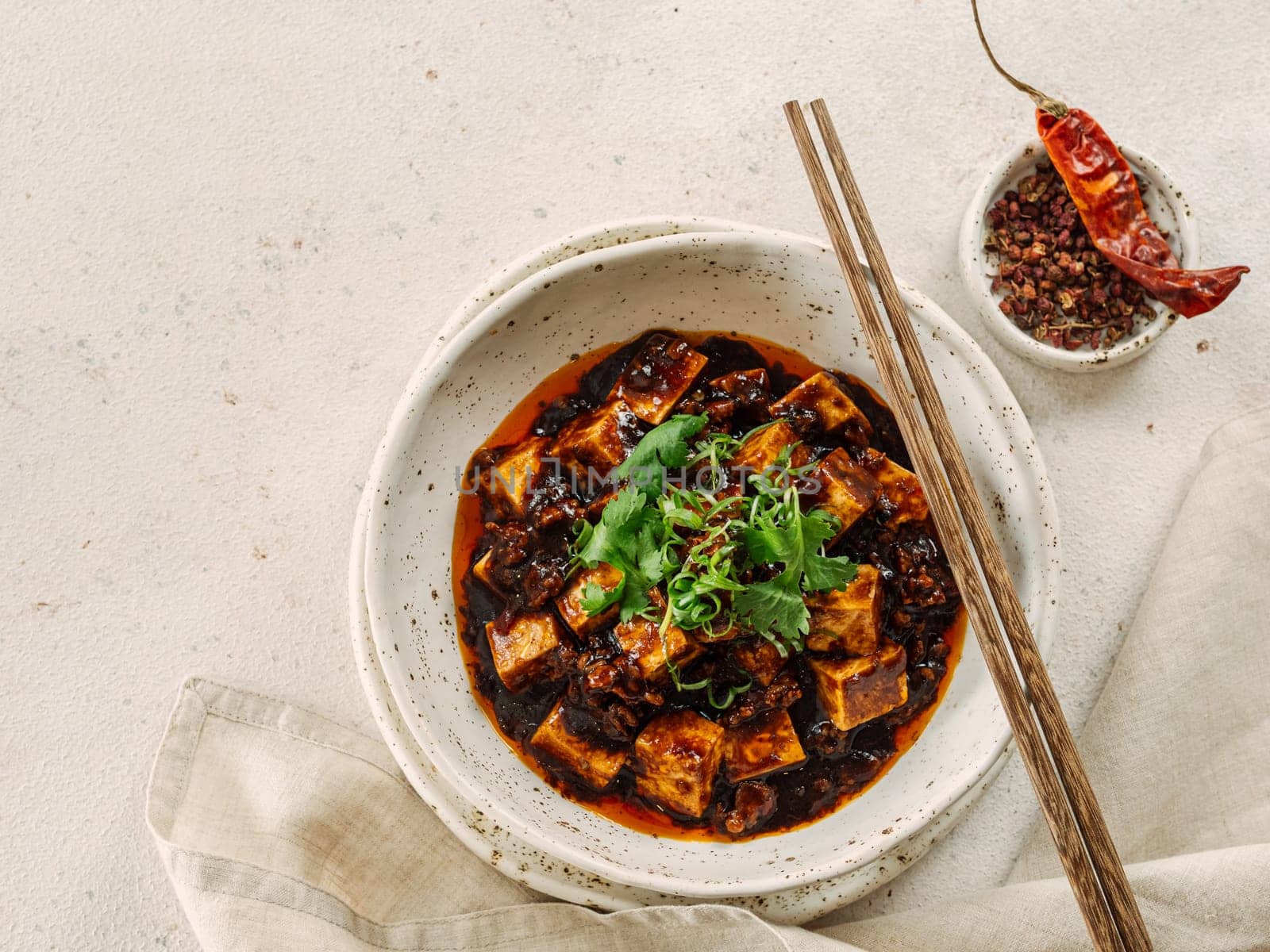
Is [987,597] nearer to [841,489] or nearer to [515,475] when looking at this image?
[841,489]

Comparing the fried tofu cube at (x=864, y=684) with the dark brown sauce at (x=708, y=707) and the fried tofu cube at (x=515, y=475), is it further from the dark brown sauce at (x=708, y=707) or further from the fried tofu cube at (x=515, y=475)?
the fried tofu cube at (x=515, y=475)

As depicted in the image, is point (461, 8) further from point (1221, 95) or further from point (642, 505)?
point (1221, 95)

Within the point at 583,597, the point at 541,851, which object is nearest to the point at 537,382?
the point at 583,597

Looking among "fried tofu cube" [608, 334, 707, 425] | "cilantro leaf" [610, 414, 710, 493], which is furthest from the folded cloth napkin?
"fried tofu cube" [608, 334, 707, 425]

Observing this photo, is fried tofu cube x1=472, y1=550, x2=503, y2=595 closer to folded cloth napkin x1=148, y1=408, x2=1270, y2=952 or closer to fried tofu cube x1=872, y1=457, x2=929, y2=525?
folded cloth napkin x1=148, y1=408, x2=1270, y2=952

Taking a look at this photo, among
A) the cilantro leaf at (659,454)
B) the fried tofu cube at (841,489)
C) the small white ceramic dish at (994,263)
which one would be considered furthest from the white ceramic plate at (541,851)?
the small white ceramic dish at (994,263)

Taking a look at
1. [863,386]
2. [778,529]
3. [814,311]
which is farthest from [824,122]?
[778,529]
